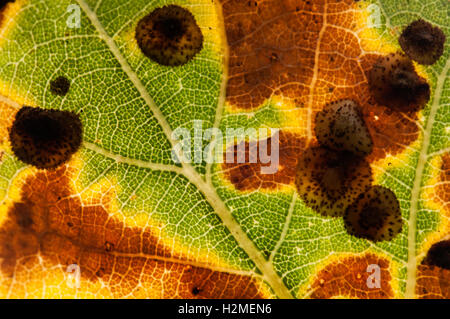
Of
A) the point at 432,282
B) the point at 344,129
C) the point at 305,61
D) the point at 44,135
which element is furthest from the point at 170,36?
the point at 432,282

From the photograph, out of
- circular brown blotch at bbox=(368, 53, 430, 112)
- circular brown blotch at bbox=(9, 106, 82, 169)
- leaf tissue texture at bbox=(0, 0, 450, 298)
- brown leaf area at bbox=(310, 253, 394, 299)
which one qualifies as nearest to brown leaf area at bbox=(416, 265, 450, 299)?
leaf tissue texture at bbox=(0, 0, 450, 298)

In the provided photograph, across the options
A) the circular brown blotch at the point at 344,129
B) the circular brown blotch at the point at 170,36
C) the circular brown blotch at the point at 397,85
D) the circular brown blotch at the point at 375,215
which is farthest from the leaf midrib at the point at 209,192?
the circular brown blotch at the point at 397,85

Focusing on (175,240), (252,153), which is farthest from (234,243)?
(252,153)

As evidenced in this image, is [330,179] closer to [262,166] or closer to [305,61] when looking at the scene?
[262,166]

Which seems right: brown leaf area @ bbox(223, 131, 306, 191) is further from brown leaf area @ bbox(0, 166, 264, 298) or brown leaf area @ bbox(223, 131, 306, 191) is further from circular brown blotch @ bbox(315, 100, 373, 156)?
brown leaf area @ bbox(0, 166, 264, 298)

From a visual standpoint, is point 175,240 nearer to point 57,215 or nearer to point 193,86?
point 57,215
